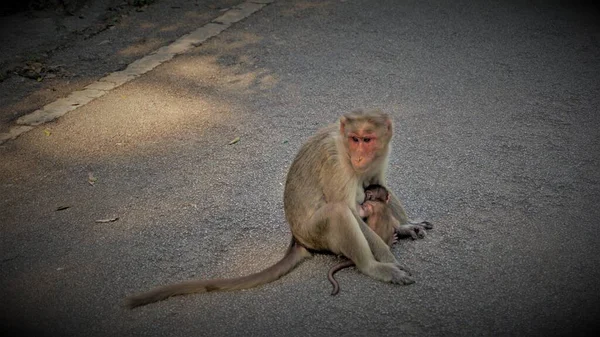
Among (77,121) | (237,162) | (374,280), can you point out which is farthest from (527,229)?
(77,121)

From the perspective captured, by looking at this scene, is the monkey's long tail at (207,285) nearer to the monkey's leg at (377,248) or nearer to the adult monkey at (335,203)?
the adult monkey at (335,203)

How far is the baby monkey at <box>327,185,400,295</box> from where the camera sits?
387 cm

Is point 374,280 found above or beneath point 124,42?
beneath

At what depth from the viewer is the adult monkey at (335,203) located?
364 cm

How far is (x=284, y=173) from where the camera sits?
16.9ft

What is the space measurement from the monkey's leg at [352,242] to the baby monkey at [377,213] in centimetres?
11

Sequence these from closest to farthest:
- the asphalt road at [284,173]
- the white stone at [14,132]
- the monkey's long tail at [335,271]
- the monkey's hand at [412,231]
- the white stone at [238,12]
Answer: the asphalt road at [284,173] → the monkey's long tail at [335,271] → the monkey's hand at [412,231] → the white stone at [14,132] → the white stone at [238,12]

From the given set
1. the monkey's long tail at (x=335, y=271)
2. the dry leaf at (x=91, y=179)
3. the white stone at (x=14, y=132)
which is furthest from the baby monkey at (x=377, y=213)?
the white stone at (x=14, y=132)

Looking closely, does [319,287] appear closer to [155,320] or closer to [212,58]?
[155,320]

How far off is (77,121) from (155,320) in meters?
3.16

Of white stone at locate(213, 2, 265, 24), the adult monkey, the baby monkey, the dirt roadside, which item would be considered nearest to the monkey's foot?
the adult monkey

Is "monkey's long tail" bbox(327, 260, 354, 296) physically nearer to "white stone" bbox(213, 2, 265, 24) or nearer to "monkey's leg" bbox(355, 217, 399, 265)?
"monkey's leg" bbox(355, 217, 399, 265)

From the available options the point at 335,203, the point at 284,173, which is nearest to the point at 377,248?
the point at 335,203

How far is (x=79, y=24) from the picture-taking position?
8.21m
